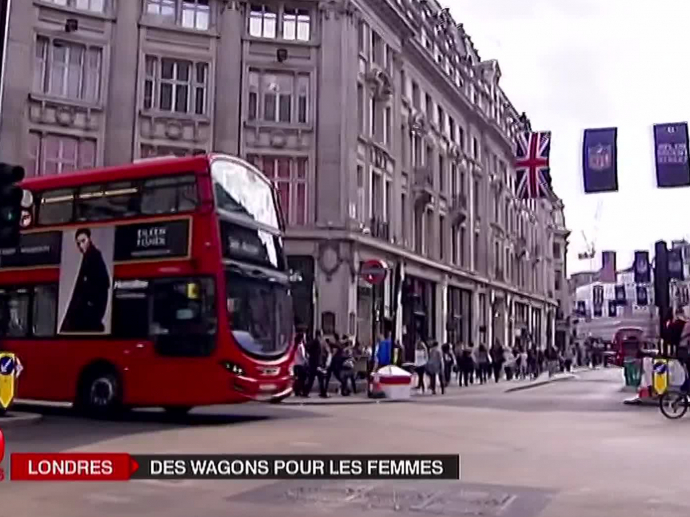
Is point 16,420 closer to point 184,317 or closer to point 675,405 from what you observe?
point 184,317

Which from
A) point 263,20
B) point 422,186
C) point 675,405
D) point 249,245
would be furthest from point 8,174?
point 422,186

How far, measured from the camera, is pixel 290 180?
33781 mm

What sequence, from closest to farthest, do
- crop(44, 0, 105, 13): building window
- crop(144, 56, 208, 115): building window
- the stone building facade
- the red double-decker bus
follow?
the red double-decker bus, the stone building facade, crop(44, 0, 105, 13): building window, crop(144, 56, 208, 115): building window

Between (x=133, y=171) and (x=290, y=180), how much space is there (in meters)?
16.9

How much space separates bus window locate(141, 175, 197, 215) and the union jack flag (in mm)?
19193

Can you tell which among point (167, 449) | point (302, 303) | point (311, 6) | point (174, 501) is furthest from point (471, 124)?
point (174, 501)

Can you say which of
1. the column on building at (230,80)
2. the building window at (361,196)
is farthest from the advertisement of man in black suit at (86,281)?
the building window at (361,196)

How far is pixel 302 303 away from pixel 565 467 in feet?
73.8

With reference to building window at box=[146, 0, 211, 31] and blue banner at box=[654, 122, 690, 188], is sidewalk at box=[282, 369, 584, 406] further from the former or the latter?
building window at box=[146, 0, 211, 31]

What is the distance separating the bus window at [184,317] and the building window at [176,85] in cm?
1760

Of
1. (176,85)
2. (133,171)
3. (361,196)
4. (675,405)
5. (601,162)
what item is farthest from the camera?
(361,196)

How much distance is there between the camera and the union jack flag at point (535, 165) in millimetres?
32781

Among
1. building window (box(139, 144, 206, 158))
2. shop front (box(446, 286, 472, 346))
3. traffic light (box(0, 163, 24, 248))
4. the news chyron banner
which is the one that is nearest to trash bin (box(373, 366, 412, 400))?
building window (box(139, 144, 206, 158))

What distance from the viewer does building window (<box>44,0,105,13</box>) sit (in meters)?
31.2
